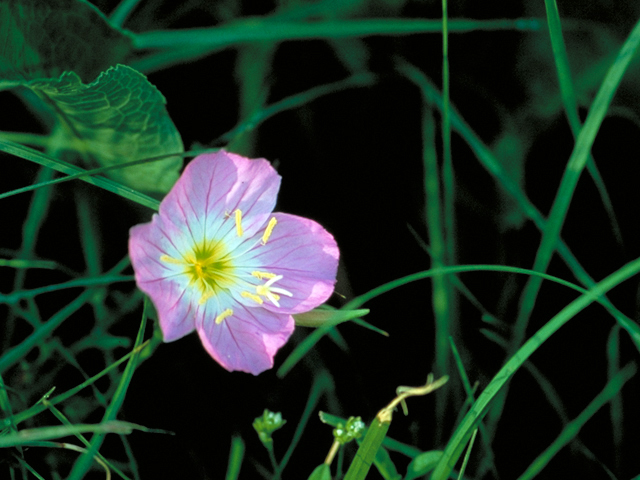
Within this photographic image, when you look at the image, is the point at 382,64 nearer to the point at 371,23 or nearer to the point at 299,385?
the point at 371,23

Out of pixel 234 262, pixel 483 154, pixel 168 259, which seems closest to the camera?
pixel 168 259

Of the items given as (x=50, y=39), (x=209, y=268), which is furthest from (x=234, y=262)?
(x=50, y=39)

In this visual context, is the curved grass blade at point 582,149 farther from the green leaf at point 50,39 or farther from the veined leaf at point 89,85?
the green leaf at point 50,39

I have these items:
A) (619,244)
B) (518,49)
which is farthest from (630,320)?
(518,49)

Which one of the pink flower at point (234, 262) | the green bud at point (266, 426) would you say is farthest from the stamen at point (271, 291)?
the green bud at point (266, 426)

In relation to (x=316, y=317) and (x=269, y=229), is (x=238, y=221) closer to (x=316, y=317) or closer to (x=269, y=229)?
(x=269, y=229)

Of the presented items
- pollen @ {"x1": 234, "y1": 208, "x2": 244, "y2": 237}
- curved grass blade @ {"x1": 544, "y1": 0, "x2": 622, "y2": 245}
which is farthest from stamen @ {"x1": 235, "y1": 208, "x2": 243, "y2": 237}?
curved grass blade @ {"x1": 544, "y1": 0, "x2": 622, "y2": 245}
